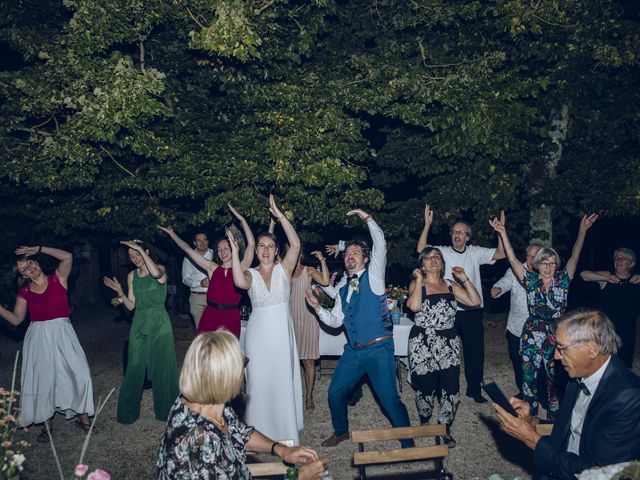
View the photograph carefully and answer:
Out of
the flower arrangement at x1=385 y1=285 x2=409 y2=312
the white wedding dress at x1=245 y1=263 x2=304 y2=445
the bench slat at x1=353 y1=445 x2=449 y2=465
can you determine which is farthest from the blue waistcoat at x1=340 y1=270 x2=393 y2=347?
the flower arrangement at x1=385 y1=285 x2=409 y2=312

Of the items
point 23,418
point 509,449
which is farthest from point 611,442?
point 23,418

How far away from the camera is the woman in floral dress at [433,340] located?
227 inches

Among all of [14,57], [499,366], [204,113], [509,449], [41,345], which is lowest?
[509,449]

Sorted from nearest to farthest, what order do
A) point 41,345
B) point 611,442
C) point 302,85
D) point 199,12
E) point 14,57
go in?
point 611,442, point 41,345, point 199,12, point 302,85, point 14,57

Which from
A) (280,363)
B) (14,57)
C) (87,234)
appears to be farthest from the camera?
(87,234)

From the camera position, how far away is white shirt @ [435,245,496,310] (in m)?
7.06

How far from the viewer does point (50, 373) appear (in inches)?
247

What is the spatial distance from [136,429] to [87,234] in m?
7.05

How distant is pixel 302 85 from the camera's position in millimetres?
8305

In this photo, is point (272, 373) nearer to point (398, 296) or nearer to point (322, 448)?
point (322, 448)

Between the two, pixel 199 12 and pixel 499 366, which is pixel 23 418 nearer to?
pixel 199 12

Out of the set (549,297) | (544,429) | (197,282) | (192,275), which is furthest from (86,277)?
(544,429)

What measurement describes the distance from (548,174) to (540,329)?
4137mm

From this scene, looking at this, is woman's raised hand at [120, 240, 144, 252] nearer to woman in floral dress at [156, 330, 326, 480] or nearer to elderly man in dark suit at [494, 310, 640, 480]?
woman in floral dress at [156, 330, 326, 480]
